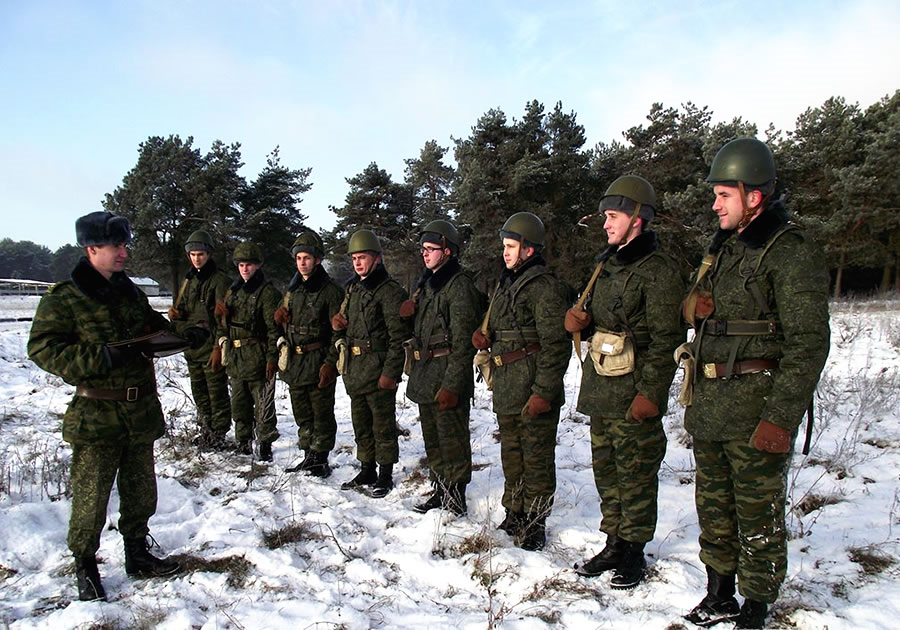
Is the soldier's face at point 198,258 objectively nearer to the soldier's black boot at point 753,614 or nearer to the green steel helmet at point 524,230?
the green steel helmet at point 524,230

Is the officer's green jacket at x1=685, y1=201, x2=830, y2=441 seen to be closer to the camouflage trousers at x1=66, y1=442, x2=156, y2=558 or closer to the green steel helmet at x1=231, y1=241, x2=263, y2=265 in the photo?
the camouflage trousers at x1=66, y1=442, x2=156, y2=558

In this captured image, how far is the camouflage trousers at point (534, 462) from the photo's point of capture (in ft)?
13.0

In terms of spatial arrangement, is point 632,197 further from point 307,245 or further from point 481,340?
point 307,245

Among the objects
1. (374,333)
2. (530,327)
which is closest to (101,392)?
(374,333)

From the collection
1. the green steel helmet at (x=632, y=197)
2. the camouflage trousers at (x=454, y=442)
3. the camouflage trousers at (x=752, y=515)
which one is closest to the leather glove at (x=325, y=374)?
the camouflage trousers at (x=454, y=442)

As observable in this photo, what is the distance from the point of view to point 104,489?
3.41 m

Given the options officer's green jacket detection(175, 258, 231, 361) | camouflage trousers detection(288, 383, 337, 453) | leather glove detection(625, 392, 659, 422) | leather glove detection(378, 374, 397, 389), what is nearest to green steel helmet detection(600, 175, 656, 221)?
leather glove detection(625, 392, 659, 422)

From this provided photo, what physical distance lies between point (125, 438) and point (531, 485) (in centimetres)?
301

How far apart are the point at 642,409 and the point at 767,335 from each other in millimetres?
855

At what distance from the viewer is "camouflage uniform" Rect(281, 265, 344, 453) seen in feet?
18.9

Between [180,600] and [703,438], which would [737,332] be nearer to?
[703,438]

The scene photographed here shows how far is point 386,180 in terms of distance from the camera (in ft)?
103

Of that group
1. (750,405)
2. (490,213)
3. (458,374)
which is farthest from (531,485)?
(490,213)

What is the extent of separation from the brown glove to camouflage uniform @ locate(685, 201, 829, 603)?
0.77m
